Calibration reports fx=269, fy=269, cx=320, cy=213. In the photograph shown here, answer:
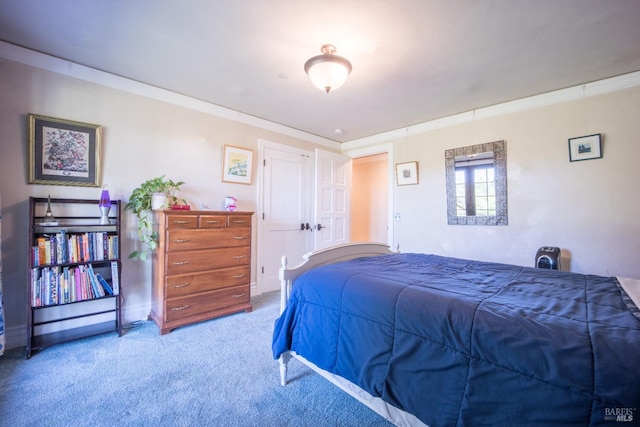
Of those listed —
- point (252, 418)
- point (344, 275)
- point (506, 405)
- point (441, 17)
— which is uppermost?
point (441, 17)

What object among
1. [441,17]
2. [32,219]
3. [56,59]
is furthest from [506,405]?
[56,59]

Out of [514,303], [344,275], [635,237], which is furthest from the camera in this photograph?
[635,237]

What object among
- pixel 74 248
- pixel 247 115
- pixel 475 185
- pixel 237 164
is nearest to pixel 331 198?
pixel 237 164

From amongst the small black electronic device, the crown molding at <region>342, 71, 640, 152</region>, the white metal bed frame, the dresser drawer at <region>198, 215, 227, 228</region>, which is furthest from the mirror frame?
the dresser drawer at <region>198, 215, 227, 228</region>

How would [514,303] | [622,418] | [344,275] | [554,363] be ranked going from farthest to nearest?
[344,275] < [514,303] < [554,363] < [622,418]

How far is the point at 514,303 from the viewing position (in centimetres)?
121

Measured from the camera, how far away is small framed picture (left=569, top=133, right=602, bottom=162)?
2.64 m

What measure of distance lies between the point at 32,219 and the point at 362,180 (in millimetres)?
5416

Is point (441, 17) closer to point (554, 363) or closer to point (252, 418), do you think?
point (554, 363)

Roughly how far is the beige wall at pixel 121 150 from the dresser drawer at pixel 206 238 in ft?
1.83

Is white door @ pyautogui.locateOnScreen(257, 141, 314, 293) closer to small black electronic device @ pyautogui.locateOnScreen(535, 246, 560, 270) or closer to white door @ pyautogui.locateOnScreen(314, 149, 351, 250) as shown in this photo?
white door @ pyautogui.locateOnScreen(314, 149, 351, 250)

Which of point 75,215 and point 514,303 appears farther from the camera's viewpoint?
point 75,215

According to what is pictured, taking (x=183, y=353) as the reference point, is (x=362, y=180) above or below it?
above

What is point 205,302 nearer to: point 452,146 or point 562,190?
point 452,146
